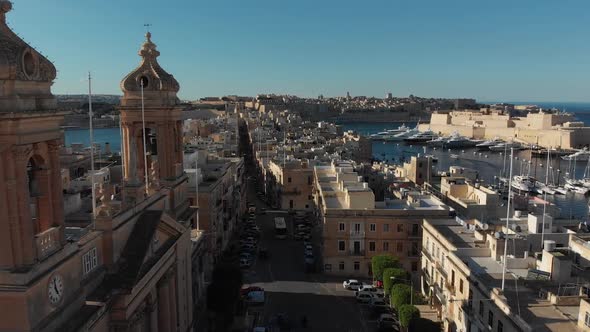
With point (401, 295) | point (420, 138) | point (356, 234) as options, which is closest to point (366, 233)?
point (356, 234)

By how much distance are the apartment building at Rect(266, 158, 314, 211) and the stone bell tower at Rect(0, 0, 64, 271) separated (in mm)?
37025

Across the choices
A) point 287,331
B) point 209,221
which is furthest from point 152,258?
point 209,221

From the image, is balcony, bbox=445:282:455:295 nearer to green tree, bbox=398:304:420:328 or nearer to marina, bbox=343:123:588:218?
green tree, bbox=398:304:420:328

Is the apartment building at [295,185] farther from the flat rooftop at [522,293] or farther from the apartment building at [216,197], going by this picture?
the flat rooftop at [522,293]

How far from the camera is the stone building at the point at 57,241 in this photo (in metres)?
9.02

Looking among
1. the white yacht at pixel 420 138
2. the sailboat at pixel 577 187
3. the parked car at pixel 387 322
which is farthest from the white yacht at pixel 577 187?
the white yacht at pixel 420 138

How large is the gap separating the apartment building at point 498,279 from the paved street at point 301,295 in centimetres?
431

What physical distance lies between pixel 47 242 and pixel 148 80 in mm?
10335

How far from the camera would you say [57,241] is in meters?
10.1

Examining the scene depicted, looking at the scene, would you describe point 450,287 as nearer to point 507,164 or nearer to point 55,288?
point 55,288

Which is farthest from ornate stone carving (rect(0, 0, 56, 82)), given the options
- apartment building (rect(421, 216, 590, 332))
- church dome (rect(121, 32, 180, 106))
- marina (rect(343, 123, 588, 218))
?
marina (rect(343, 123, 588, 218))

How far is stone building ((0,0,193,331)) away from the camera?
9.02 metres

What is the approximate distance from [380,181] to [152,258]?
3689 cm

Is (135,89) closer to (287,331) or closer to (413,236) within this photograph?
(287,331)
